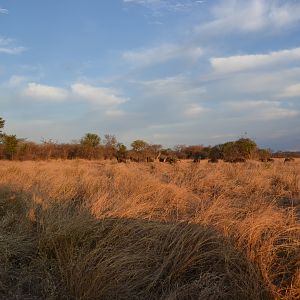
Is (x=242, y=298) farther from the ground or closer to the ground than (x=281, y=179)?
closer to the ground

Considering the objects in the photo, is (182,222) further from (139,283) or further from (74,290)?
Result: (74,290)

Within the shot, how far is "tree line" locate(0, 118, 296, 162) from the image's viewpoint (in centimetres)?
2989

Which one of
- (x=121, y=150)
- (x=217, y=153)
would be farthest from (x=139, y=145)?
(x=217, y=153)

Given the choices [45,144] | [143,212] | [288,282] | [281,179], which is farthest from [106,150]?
[288,282]

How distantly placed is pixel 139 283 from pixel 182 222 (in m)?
1.31

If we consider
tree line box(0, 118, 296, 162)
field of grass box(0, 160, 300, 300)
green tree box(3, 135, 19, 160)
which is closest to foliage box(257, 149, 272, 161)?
tree line box(0, 118, 296, 162)

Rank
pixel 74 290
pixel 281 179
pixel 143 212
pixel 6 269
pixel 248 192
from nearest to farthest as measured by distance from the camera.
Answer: pixel 74 290 → pixel 6 269 → pixel 143 212 → pixel 248 192 → pixel 281 179

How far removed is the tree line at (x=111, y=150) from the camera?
29891mm

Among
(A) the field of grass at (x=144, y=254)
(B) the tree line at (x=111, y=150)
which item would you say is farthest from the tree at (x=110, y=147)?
(A) the field of grass at (x=144, y=254)

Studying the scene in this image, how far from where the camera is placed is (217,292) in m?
4.32

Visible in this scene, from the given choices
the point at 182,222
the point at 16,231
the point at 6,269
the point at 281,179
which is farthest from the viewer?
the point at 281,179

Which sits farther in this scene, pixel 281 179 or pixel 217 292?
pixel 281 179

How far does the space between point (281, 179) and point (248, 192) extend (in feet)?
6.24

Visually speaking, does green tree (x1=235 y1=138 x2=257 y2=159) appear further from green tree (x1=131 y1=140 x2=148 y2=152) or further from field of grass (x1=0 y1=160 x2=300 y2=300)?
field of grass (x1=0 y1=160 x2=300 y2=300)
